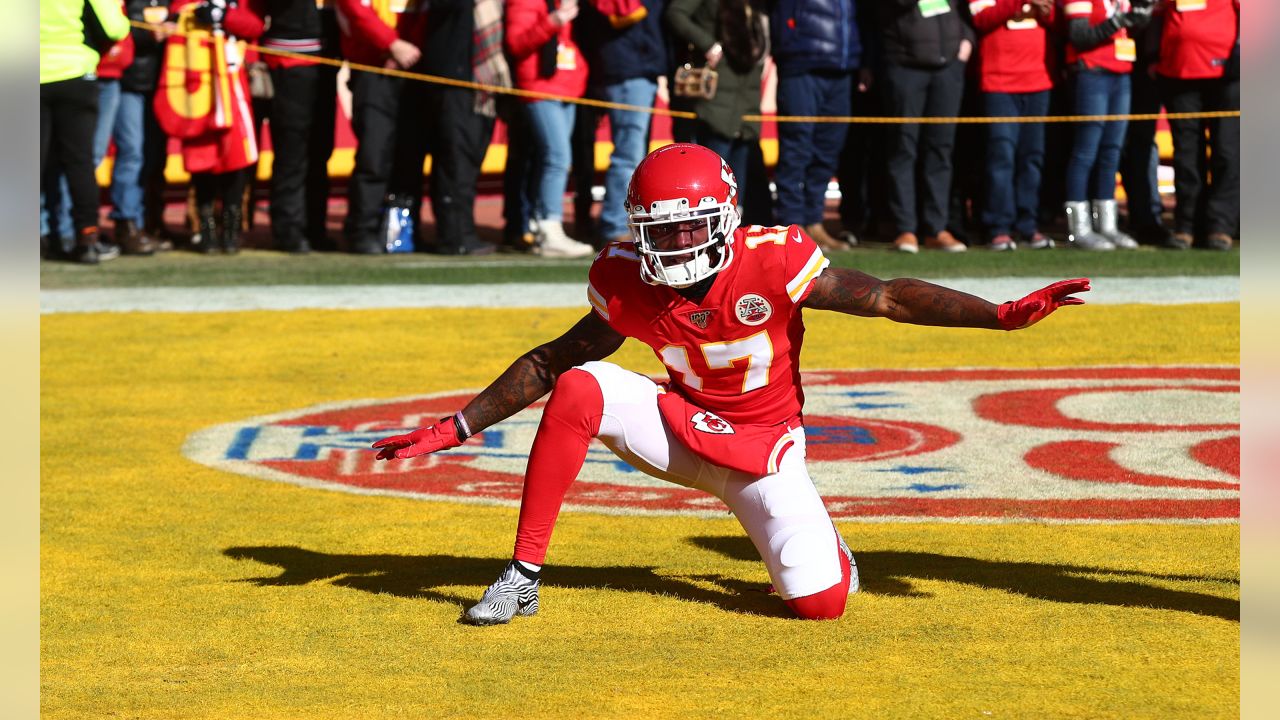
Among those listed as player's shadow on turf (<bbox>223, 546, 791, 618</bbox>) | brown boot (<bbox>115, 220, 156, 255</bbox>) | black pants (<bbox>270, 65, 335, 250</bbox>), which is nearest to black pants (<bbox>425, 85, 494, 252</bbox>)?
black pants (<bbox>270, 65, 335, 250</bbox>)

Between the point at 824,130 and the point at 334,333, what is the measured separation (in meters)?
4.82

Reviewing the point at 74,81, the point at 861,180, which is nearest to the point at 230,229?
the point at 74,81

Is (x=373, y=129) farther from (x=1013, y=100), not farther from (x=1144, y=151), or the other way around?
(x=1144, y=151)

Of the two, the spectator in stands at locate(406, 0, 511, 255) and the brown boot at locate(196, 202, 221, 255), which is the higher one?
the spectator in stands at locate(406, 0, 511, 255)

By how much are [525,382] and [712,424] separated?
1.82 ft

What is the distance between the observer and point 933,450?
24.3 feet

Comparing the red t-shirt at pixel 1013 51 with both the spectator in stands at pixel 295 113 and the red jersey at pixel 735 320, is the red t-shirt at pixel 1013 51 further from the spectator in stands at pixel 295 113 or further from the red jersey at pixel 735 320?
Answer: the red jersey at pixel 735 320

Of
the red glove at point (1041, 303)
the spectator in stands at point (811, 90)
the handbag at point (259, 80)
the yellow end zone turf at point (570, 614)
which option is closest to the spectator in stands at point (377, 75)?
the handbag at point (259, 80)

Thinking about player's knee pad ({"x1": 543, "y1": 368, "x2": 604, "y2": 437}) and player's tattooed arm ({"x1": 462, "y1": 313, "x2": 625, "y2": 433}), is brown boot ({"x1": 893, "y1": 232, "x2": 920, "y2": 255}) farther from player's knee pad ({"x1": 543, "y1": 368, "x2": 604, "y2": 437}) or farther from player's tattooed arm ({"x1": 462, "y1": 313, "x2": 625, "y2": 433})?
player's knee pad ({"x1": 543, "y1": 368, "x2": 604, "y2": 437})

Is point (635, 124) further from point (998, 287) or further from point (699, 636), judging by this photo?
point (699, 636)

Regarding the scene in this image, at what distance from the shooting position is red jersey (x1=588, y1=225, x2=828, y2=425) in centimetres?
485

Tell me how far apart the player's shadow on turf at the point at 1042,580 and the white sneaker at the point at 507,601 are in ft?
3.28

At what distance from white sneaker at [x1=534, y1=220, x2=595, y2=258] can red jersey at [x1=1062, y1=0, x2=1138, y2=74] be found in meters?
4.12
